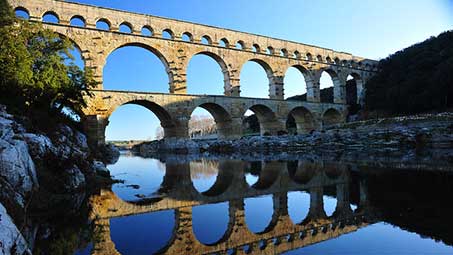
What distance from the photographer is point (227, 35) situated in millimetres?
28875

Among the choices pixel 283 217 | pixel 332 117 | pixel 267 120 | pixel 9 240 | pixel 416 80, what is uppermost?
pixel 416 80

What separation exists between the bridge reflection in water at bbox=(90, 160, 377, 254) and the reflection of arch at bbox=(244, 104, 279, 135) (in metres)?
20.9

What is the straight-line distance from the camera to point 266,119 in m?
30.5

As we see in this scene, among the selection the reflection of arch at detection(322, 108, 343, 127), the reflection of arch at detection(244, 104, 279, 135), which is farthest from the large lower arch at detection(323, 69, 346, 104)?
the reflection of arch at detection(244, 104, 279, 135)

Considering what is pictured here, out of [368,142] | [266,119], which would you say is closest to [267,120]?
[266,119]

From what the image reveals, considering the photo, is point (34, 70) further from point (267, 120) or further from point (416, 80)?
point (416, 80)

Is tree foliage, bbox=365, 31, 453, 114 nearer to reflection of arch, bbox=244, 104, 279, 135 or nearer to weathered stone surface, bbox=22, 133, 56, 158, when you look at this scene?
reflection of arch, bbox=244, 104, 279, 135

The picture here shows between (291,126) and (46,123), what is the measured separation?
38.0 metres

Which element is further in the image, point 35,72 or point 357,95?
point 357,95

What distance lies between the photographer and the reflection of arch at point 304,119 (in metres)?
32.3

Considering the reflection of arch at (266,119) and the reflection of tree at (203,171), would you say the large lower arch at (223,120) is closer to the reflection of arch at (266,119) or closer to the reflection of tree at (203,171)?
the reflection of arch at (266,119)

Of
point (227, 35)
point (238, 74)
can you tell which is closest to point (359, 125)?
point (238, 74)

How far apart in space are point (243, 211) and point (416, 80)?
30.4 meters

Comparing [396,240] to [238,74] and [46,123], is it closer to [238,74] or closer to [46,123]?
[46,123]
